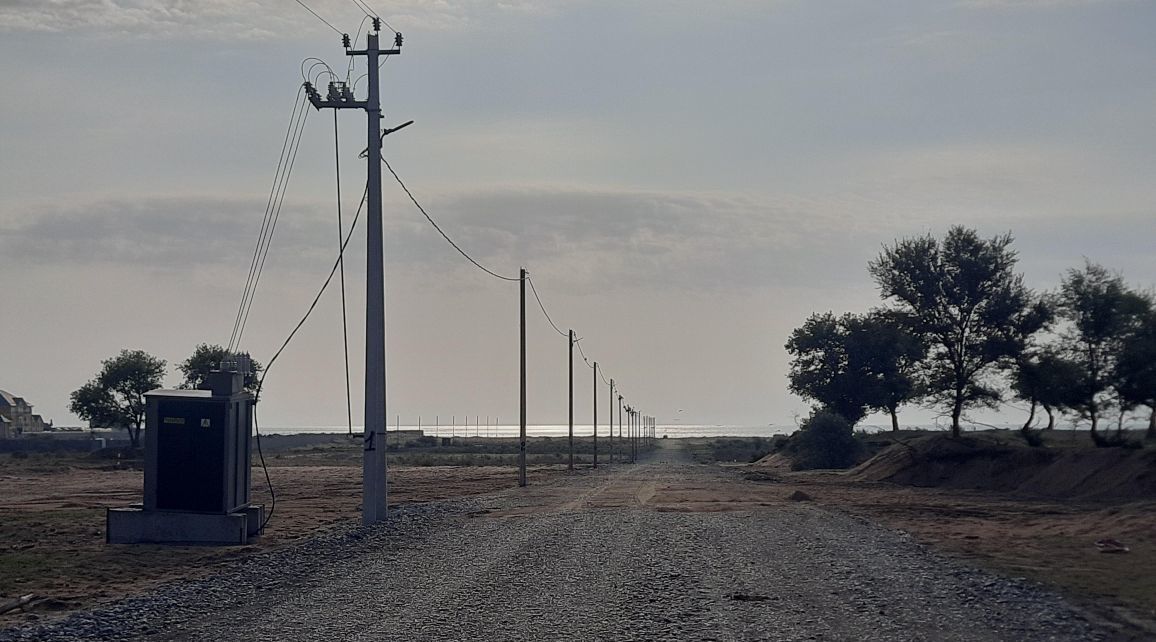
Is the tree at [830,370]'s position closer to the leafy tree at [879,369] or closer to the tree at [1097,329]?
the leafy tree at [879,369]

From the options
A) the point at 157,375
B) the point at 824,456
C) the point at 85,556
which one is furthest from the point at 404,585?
the point at 157,375

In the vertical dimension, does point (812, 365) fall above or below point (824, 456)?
above

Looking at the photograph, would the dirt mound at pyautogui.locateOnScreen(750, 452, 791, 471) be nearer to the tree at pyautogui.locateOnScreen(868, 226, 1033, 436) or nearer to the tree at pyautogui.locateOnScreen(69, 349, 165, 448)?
the tree at pyautogui.locateOnScreen(868, 226, 1033, 436)

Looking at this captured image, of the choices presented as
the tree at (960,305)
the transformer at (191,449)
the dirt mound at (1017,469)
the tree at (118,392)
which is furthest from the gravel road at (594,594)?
the tree at (118,392)

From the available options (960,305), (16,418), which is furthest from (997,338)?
(16,418)

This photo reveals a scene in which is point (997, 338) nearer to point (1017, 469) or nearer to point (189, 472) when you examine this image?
point (1017, 469)

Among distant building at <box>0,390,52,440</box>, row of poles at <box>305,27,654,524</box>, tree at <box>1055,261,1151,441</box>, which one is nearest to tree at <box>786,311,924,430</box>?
tree at <box>1055,261,1151,441</box>

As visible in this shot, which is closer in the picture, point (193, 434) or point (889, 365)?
point (193, 434)

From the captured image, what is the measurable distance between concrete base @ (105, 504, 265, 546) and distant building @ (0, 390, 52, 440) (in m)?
119

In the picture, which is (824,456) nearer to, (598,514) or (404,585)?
(598,514)

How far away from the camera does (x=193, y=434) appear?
20.4 metres

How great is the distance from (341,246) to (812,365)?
64.6 meters

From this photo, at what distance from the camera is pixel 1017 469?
1693 inches

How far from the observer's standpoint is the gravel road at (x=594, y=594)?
1150 cm
